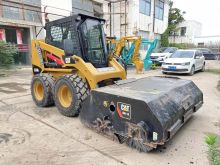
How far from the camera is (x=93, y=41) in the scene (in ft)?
15.6

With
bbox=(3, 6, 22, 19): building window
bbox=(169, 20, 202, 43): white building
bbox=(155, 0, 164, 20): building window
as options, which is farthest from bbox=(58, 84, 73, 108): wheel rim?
bbox=(169, 20, 202, 43): white building

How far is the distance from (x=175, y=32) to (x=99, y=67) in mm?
30774

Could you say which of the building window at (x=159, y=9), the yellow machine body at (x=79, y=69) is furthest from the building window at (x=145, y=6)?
the yellow machine body at (x=79, y=69)

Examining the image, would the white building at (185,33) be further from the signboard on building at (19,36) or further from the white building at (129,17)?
the signboard on building at (19,36)

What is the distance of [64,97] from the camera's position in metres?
4.61

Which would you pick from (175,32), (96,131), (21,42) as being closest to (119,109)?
(96,131)

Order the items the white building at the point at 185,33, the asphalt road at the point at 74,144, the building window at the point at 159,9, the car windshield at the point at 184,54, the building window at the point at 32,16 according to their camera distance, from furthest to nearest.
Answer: the white building at the point at 185,33
the building window at the point at 159,9
the building window at the point at 32,16
the car windshield at the point at 184,54
the asphalt road at the point at 74,144

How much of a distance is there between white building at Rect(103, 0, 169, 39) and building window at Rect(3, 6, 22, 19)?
29.4ft

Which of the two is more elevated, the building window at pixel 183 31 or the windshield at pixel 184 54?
the building window at pixel 183 31

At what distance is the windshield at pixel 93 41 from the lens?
14.9 ft

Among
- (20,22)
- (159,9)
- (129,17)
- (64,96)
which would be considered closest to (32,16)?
(20,22)

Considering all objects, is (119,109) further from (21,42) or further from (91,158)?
(21,42)

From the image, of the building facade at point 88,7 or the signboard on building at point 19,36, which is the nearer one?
the signboard on building at point 19,36

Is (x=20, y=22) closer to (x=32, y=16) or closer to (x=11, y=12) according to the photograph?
(x=11, y=12)
